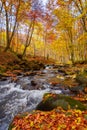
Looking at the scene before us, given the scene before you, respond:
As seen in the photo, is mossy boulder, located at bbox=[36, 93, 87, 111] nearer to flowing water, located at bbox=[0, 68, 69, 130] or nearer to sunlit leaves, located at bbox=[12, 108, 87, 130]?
sunlit leaves, located at bbox=[12, 108, 87, 130]

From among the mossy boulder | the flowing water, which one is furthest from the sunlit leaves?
the flowing water

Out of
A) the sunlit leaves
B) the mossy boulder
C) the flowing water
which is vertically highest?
the mossy boulder

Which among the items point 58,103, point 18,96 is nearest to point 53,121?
point 58,103

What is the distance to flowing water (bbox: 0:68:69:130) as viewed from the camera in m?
8.22

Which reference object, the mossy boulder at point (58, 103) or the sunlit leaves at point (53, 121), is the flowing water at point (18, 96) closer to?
the sunlit leaves at point (53, 121)

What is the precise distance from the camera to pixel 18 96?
1012cm

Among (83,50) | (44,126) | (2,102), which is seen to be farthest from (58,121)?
(83,50)

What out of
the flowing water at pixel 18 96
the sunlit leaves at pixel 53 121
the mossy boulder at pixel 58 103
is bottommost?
the flowing water at pixel 18 96

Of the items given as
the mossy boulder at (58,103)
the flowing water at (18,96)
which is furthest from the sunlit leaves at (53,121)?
the flowing water at (18,96)

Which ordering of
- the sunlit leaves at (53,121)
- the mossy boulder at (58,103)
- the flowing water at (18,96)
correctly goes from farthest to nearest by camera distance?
1. the flowing water at (18,96)
2. the mossy boulder at (58,103)
3. the sunlit leaves at (53,121)

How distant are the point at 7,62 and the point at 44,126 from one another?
14.1 metres

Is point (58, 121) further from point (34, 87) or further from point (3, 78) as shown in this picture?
point (3, 78)

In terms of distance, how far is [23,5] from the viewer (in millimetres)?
24219

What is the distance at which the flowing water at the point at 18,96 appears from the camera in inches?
324
